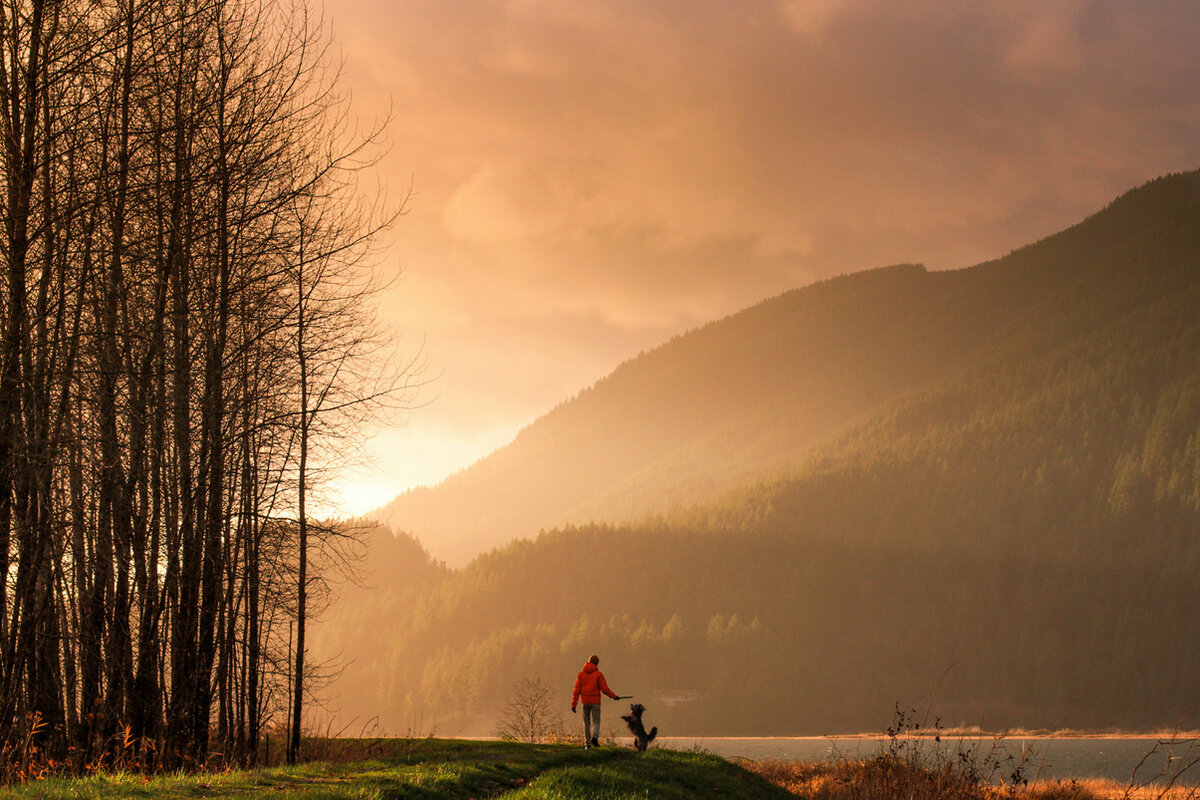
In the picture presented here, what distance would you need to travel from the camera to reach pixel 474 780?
12.9 meters

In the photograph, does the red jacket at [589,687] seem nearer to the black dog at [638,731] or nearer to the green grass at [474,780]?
the green grass at [474,780]

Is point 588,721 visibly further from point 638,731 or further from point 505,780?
point 505,780

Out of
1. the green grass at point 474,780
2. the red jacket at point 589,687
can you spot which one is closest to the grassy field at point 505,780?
the green grass at point 474,780

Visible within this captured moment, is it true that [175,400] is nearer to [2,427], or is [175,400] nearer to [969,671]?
[2,427]

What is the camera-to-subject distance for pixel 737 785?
57.2ft

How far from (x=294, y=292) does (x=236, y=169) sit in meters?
5.30

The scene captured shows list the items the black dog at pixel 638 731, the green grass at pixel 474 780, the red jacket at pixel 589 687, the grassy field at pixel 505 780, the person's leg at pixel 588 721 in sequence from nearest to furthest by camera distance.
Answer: the green grass at pixel 474 780 < the grassy field at pixel 505 780 < the red jacket at pixel 589 687 < the person's leg at pixel 588 721 < the black dog at pixel 638 731

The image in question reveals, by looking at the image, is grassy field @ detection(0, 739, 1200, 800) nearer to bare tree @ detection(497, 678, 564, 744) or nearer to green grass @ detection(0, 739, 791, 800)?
green grass @ detection(0, 739, 791, 800)

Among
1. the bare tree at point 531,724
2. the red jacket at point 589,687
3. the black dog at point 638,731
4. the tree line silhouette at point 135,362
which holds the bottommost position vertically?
the bare tree at point 531,724

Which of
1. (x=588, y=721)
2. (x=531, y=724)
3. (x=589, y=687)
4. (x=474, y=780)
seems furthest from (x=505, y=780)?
(x=531, y=724)

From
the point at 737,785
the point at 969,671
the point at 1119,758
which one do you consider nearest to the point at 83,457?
the point at 737,785

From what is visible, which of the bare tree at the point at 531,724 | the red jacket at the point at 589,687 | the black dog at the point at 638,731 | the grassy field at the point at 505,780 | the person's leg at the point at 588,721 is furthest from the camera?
the bare tree at the point at 531,724

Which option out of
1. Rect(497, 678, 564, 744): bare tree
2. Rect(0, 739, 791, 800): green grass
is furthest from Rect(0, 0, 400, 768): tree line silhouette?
Rect(497, 678, 564, 744): bare tree

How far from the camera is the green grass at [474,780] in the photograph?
960cm
